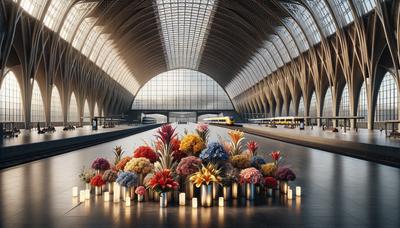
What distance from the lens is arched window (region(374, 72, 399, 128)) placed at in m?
40.1

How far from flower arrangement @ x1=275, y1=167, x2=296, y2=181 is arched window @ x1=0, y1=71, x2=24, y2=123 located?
41.8m

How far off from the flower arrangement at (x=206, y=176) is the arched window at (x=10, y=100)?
41557 millimetres

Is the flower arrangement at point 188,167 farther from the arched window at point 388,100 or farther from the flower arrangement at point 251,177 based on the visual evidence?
the arched window at point 388,100

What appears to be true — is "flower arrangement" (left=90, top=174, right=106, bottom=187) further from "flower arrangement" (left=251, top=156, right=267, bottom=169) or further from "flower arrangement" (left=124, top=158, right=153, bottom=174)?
"flower arrangement" (left=251, top=156, right=267, bottom=169)

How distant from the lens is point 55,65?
47.1 metres

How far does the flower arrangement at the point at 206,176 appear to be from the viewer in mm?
6449

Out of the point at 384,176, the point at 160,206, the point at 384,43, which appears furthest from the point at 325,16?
the point at 160,206

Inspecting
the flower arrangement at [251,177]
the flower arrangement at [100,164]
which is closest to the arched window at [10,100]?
the flower arrangement at [100,164]

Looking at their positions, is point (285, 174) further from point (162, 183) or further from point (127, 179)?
point (127, 179)

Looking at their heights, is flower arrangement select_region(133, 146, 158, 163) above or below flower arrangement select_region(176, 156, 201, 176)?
above

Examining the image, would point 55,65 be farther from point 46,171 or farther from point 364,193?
point 364,193

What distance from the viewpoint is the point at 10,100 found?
44.5 m

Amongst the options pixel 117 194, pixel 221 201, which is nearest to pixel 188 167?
pixel 221 201

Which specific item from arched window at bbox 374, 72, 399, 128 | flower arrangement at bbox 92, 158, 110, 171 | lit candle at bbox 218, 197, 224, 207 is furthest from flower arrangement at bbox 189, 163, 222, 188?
arched window at bbox 374, 72, 399, 128
